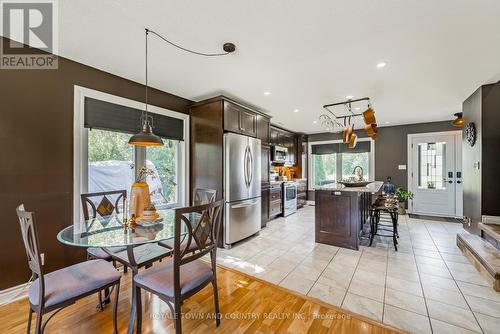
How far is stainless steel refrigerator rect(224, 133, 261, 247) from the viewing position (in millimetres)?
3463

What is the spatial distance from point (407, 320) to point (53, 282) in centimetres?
279

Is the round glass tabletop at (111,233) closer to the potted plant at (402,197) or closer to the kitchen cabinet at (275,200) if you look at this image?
the kitchen cabinet at (275,200)

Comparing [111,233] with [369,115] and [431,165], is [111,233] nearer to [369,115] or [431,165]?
[369,115]

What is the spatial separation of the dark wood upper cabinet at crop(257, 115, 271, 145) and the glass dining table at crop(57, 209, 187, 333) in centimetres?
264

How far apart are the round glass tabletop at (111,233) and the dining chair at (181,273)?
0.72 feet

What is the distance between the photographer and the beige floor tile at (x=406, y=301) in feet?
6.42

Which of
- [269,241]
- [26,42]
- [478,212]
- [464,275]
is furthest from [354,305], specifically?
[26,42]

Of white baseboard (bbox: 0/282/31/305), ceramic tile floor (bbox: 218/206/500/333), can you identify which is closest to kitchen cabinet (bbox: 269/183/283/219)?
ceramic tile floor (bbox: 218/206/500/333)

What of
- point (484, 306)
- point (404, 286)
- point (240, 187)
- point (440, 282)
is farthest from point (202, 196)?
point (484, 306)

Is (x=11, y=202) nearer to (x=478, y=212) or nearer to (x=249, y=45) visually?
(x=249, y=45)

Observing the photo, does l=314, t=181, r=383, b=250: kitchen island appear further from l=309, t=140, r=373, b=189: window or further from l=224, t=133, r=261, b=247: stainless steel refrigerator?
l=309, t=140, r=373, b=189: window

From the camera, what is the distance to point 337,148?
6.92 meters

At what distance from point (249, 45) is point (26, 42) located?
225 cm

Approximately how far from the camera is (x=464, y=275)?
2.55 metres
